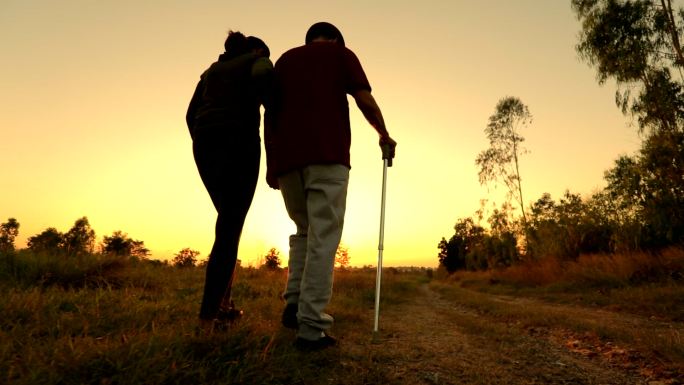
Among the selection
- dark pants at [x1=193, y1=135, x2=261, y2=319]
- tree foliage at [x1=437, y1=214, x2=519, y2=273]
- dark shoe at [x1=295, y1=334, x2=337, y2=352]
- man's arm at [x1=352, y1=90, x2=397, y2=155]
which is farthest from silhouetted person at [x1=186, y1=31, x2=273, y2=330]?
tree foliage at [x1=437, y1=214, x2=519, y2=273]

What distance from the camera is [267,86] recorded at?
2.83 m

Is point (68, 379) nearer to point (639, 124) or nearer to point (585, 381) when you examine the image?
point (585, 381)

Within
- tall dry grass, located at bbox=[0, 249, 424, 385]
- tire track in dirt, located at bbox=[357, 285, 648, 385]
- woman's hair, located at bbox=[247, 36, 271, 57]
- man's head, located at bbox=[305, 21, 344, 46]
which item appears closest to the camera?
tall dry grass, located at bbox=[0, 249, 424, 385]

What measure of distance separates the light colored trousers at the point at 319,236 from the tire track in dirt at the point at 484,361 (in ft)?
1.85

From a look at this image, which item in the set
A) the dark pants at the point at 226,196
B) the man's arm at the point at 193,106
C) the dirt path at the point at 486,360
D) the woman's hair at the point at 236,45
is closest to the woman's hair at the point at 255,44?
the woman's hair at the point at 236,45

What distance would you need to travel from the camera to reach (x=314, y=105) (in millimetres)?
2840

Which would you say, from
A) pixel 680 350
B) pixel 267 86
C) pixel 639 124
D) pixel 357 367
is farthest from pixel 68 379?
pixel 639 124

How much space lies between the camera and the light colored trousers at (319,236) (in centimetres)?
260

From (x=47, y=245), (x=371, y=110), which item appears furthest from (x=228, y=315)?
(x=47, y=245)

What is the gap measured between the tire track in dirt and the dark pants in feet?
4.04

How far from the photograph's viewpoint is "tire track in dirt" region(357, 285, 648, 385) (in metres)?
2.47

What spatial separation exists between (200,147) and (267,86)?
689 millimetres

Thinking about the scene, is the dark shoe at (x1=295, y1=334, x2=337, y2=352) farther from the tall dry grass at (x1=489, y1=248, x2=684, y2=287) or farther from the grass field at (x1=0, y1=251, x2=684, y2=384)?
the tall dry grass at (x1=489, y1=248, x2=684, y2=287)

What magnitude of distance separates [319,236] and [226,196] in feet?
2.40
